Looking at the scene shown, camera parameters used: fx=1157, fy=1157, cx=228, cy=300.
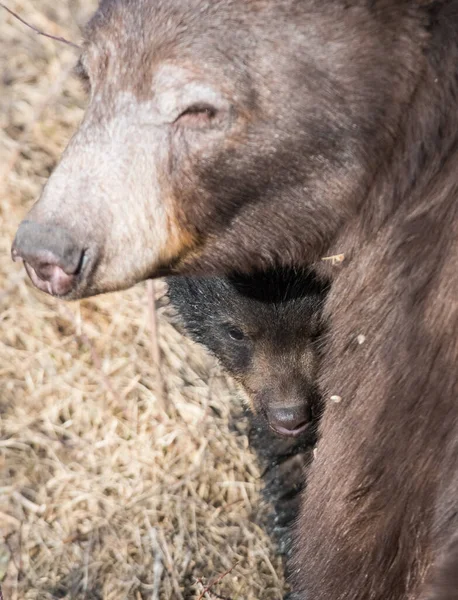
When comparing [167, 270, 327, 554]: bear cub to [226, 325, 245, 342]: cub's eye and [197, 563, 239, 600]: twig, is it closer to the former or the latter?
[226, 325, 245, 342]: cub's eye

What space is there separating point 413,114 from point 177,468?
9.72 feet

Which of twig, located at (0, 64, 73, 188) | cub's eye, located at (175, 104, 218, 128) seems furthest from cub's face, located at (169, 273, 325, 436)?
twig, located at (0, 64, 73, 188)

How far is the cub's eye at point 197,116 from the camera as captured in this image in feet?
9.33

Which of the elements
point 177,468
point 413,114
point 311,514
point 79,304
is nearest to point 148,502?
point 177,468

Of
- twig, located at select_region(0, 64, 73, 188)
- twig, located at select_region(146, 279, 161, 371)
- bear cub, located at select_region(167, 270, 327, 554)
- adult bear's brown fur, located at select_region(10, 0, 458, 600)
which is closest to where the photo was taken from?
adult bear's brown fur, located at select_region(10, 0, 458, 600)

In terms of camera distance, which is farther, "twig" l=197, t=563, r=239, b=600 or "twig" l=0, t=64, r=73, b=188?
"twig" l=0, t=64, r=73, b=188

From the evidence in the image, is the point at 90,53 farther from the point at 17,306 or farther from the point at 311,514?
the point at 17,306

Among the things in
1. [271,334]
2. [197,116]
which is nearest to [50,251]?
[197,116]

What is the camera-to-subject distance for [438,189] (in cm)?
280

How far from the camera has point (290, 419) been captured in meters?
4.30

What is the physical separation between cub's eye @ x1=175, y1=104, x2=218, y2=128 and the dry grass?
8.23ft

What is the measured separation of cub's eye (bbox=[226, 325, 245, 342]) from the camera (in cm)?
453

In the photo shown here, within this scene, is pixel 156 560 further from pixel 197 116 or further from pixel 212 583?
pixel 197 116

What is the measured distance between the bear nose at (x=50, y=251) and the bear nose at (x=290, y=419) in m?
1.57
